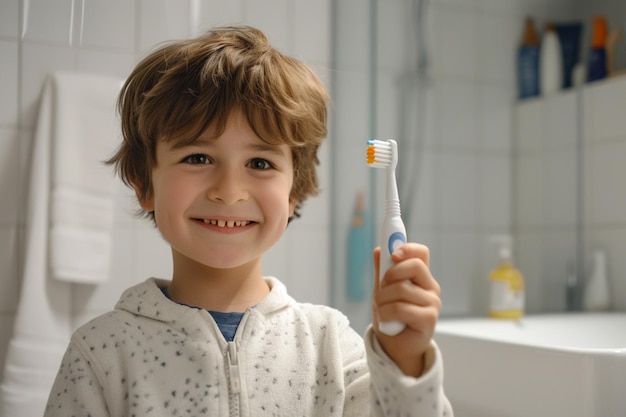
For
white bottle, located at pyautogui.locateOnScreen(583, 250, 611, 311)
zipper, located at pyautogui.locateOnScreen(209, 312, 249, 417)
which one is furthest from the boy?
white bottle, located at pyautogui.locateOnScreen(583, 250, 611, 311)

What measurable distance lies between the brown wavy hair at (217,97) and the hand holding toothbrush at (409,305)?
0.23 meters

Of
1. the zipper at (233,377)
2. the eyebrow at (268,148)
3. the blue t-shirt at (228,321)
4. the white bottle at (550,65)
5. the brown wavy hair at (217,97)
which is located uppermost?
the white bottle at (550,65)

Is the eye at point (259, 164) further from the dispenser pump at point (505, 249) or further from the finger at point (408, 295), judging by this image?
the dispenser pump at point (505, 249)

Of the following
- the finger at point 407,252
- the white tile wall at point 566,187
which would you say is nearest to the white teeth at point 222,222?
the finger at point 407,252

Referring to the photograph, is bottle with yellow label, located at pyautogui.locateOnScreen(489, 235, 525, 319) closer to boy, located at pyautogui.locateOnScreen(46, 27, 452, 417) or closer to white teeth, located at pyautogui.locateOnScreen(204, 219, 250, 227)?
boy, located at pyautogui.locateOnScreen(46, 27, 452, 417)

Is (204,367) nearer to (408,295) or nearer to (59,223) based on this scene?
(408,295)

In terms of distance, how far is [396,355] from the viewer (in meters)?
0.73

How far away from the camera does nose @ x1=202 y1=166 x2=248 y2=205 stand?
0.81m

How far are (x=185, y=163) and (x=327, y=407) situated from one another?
1.10 ft

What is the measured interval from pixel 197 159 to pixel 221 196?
6 centimetres

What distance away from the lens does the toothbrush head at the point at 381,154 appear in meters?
0.79

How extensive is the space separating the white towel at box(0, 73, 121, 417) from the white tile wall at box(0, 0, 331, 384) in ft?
0.05

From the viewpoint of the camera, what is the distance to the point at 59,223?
1.15 metres

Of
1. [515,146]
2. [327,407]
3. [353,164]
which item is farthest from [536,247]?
[327,407]
